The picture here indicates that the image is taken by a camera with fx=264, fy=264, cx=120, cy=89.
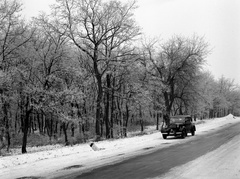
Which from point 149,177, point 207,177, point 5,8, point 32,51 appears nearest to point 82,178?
point 149,177

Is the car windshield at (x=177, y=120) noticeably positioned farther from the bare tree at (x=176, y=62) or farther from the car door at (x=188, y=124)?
the bare tree at (x=176, y=62)

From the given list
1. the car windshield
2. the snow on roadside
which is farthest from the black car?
the snow on roadside

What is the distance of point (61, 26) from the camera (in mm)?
24781

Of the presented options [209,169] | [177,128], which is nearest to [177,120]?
[177,128]

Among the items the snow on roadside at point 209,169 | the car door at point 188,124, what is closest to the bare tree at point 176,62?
the car door at point 188,124

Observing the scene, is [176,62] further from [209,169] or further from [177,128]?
[209,169]

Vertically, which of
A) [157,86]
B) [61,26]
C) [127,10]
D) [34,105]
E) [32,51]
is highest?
[127,10]

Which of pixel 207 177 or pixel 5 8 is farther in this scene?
pixel 5 8

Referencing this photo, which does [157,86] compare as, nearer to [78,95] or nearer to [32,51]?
[78,95]

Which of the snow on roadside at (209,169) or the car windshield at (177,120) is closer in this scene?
the snow on roadside at (209,169)

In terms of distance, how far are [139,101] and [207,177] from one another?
65.3ft

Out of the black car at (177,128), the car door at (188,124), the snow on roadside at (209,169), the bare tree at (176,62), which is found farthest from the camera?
the bare tree at (176,62)

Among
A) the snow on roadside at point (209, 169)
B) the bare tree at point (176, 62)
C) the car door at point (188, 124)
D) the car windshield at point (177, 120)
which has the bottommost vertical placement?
the snow on roadside at point (209, 169)

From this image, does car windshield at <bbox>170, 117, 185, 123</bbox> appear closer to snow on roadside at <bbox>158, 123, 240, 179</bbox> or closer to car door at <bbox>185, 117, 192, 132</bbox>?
car door at <bbox>185, 117, 192, 132</bbox>
